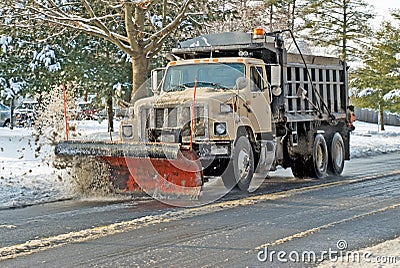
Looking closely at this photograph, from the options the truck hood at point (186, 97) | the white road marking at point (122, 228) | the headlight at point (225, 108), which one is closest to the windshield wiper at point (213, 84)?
the truck hood at point (186, 97)

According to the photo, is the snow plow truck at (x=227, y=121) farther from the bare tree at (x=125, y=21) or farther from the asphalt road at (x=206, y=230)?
the bare tree at (x=125, y=21)

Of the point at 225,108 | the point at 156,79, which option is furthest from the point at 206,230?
the point at 156,79

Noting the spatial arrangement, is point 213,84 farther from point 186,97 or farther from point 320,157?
point 320,157

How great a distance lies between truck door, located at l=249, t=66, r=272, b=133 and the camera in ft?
40.6

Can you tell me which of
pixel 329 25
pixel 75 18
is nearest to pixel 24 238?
pixel 75 18

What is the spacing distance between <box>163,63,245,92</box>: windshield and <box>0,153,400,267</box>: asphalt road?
7.08 ft

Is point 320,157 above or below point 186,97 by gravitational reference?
below

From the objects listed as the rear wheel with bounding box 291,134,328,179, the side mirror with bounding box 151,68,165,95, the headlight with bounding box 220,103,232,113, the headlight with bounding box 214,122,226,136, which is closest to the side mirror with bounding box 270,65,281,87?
the headlight with bounding box 220,103,232,113

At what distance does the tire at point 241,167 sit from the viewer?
1167 centimetres

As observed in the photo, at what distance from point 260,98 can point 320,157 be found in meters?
3.03

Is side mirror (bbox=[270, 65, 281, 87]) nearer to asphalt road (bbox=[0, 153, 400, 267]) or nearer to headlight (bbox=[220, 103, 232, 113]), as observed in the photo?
headlight (bbox=[220, 103, 232, 113])

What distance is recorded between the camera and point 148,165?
1084 cm

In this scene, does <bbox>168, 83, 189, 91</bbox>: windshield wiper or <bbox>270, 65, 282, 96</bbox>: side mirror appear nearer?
<bbox>168, 83, 189, 91</bbox>: windshield wiper

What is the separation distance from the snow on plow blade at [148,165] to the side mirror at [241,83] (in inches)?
84.4
